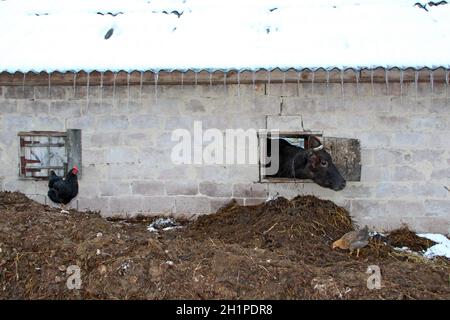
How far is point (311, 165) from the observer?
783cm

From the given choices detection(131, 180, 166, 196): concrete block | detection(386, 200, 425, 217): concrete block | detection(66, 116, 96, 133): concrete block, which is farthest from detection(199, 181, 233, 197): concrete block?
detection(386, 200, 425, 217): concrete block

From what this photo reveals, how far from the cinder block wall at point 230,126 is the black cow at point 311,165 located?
8.0 inches

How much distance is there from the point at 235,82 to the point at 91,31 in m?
2.72

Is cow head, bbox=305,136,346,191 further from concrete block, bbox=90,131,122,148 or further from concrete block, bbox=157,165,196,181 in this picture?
concrete block, bbox=90,131,122,148

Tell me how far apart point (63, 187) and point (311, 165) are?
3.54 meters

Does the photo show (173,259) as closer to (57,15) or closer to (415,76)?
(415,76)

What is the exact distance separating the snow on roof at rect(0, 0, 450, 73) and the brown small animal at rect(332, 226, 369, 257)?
237 centimetres

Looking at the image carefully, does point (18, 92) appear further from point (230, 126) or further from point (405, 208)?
point (405, 208)

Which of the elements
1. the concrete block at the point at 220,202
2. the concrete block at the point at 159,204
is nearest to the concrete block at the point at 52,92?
the concrete block at the point at 159,204

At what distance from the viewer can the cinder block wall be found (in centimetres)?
785

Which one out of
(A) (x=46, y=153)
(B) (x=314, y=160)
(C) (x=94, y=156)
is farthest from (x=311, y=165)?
(A) (x=46, y=153)

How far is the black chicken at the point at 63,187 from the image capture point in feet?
25.7

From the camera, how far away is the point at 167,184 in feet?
26.9
